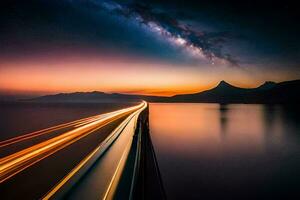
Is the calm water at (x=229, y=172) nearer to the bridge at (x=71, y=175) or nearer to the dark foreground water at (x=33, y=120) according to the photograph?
the bridge at (x=71, y=175)

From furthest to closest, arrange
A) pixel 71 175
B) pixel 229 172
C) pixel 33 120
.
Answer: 1. pixel 33 120
2. pixel 229 172
3. pixel 71 175

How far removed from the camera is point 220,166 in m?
17.8

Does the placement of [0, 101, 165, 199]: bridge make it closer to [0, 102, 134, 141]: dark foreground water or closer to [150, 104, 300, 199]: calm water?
[150, 104, 300, 199]: calm water

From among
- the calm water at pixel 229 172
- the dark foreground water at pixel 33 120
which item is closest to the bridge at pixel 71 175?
the calm water at pixel 229 172

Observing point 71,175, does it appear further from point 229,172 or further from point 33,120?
point 33,120

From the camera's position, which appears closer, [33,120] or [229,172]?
[229,172]

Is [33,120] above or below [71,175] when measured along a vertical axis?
below

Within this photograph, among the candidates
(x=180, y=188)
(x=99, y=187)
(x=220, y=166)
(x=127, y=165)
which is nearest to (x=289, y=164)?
(x=220, y=166)

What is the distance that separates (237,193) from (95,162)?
932 centimetres

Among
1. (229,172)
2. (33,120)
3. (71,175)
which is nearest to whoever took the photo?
(71,175)

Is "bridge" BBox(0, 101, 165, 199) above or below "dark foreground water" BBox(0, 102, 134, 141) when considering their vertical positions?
above

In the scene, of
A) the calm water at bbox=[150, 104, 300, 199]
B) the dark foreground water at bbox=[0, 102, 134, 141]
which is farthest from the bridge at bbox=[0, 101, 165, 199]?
the dark foreground water at bbox=[0, 102, 134, 141]

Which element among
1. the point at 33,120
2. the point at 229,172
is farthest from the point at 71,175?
the point at 33,120

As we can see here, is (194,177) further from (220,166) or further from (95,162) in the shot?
(95,162)
